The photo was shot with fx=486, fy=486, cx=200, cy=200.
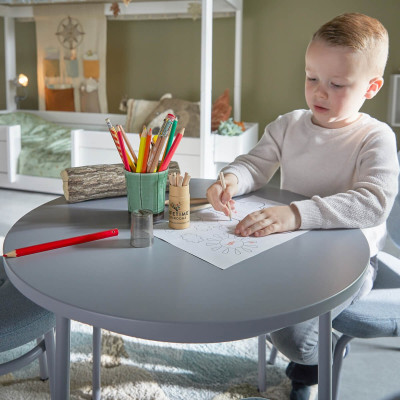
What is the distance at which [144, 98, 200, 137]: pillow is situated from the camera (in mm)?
3576

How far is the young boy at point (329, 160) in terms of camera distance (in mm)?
915

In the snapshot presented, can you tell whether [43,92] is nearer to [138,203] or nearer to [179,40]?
[179,40]

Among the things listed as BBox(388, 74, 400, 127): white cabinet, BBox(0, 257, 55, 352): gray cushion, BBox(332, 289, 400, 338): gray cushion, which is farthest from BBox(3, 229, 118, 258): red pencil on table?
BBox(388, 74, 400, 127): white cabinet

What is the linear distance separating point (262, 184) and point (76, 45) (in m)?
3.52

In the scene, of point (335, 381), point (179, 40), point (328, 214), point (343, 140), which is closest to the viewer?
point (328, 214)

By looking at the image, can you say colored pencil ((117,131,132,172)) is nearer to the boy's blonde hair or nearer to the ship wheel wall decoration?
the boy's blonde hair

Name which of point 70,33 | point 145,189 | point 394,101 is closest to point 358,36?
A: point 145,189

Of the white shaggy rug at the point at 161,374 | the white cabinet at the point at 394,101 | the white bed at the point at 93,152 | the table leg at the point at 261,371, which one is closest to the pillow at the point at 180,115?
the white bed at the point at 93,152

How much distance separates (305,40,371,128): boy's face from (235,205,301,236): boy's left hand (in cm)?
30

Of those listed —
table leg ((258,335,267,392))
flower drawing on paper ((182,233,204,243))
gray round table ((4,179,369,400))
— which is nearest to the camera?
gray round table ((4,179,369,400))

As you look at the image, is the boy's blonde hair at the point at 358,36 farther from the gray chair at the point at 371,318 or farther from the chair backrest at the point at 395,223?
the gray chair at the point at 371,318

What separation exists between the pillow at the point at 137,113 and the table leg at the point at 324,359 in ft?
10.9

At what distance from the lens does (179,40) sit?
4113 millimetres

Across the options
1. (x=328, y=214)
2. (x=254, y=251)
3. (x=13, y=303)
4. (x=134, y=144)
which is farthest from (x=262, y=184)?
(x=134, y=144)
